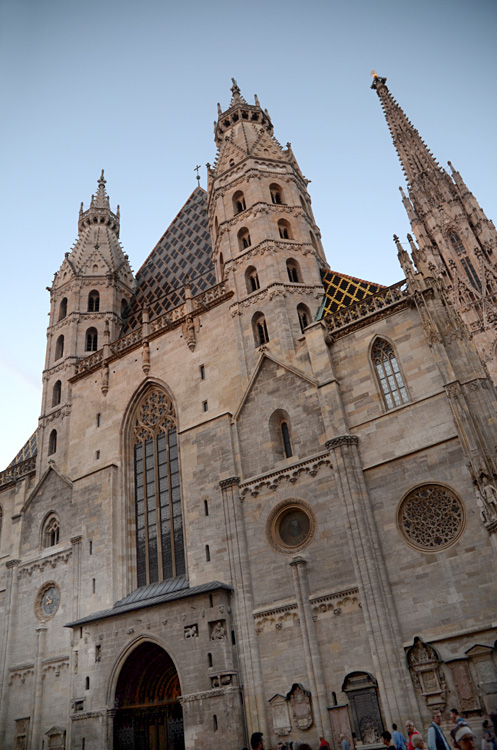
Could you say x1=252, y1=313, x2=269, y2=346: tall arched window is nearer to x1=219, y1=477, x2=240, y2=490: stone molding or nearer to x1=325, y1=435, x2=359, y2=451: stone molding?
x1=219, y1=477, x2=240, y2=490: stone molding

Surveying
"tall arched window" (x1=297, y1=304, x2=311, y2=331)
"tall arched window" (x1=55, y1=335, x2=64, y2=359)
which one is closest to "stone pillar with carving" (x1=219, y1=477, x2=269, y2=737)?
"tall arched window" (x1=297, y1=304, x2=311, y2=331)

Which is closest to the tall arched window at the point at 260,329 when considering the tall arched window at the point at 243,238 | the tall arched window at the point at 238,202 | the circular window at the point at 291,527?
the tall arched window at the point at 243,238

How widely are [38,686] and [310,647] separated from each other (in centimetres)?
967

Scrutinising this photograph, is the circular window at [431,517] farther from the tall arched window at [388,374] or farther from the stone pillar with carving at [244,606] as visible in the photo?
the stone pillar with carving at [244,606]

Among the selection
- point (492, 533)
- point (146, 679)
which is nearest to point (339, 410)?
point (492, 533)

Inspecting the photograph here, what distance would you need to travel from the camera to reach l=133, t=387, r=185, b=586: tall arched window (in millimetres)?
19031

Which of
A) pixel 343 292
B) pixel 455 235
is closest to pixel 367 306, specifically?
pixel 343 292

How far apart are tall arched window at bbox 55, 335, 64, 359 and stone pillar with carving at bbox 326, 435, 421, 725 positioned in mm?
14809

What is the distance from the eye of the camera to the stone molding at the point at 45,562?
2039 cm

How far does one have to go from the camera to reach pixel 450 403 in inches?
595

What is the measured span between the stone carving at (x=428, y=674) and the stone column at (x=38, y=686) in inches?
469

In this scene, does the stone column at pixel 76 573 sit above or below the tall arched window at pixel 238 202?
below

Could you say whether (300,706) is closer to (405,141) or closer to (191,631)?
(191,631)

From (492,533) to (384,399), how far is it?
4751 millimetres
